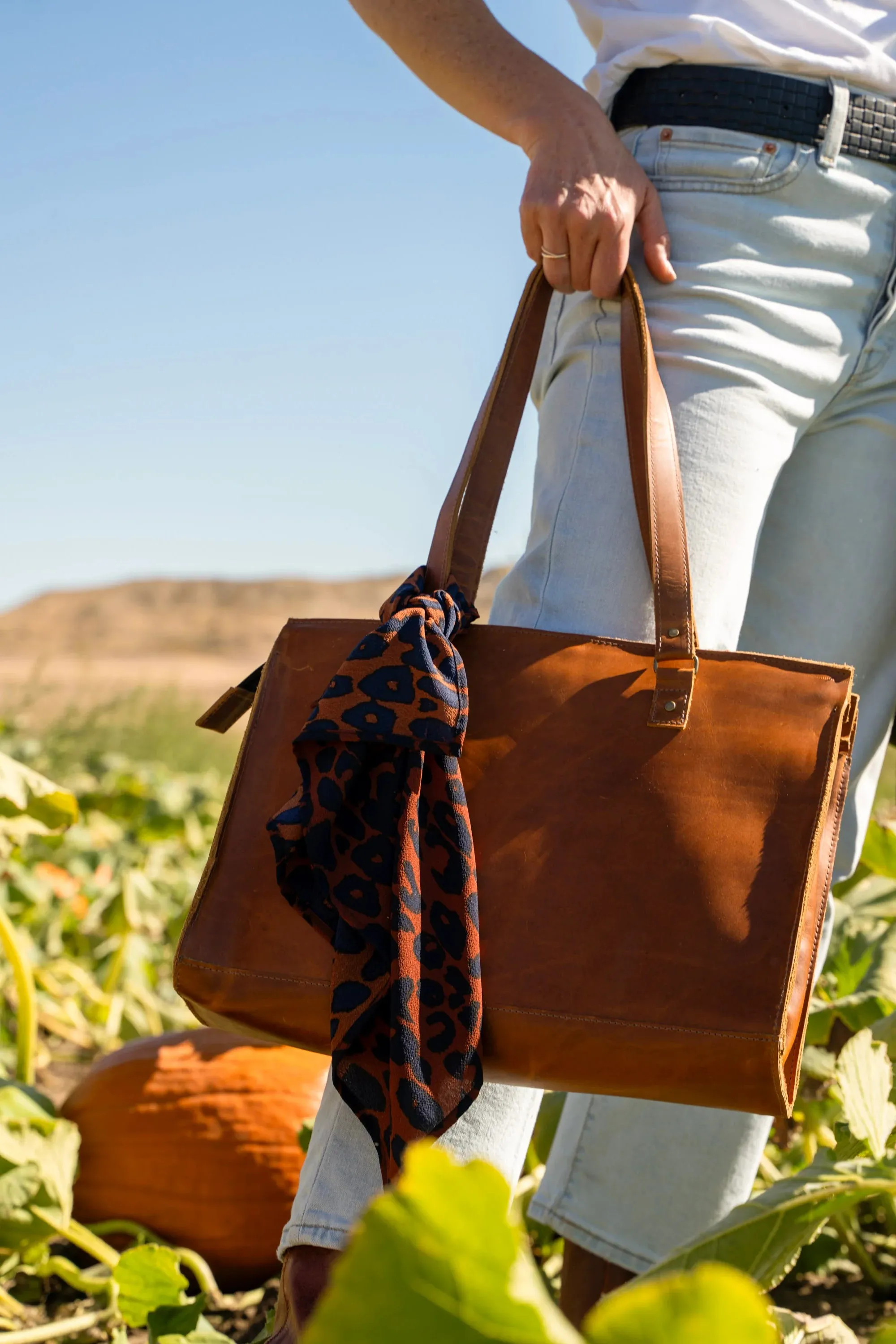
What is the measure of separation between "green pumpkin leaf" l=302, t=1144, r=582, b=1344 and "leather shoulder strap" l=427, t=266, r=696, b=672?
74cm

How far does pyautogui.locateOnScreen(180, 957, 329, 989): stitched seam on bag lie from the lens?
959mm

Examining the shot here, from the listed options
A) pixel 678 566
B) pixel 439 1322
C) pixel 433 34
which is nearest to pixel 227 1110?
pixel 678 566

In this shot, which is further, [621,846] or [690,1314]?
[621,846]

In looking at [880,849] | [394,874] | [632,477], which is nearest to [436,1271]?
[394,874]

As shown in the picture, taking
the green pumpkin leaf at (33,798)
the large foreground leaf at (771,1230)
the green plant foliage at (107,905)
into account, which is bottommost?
the green plant foliage at (107,905)

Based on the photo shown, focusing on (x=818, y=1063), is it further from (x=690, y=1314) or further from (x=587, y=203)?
(x=690, y=1314)

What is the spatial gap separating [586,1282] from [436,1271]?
1220 millimetres

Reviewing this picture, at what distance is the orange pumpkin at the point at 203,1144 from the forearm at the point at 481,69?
1.31 metres

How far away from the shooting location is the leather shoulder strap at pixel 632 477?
3.28ft

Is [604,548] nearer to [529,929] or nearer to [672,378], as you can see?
[672,378]

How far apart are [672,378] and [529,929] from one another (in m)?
0.50

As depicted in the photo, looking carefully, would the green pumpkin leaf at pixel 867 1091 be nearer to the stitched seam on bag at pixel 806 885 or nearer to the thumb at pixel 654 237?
the stitched seam on bag at pixel 806 885

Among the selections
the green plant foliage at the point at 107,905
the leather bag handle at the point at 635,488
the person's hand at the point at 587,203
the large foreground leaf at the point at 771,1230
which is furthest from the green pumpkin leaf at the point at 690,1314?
the green plant foliage at the point at 107,905

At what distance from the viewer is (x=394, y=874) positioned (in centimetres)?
92
